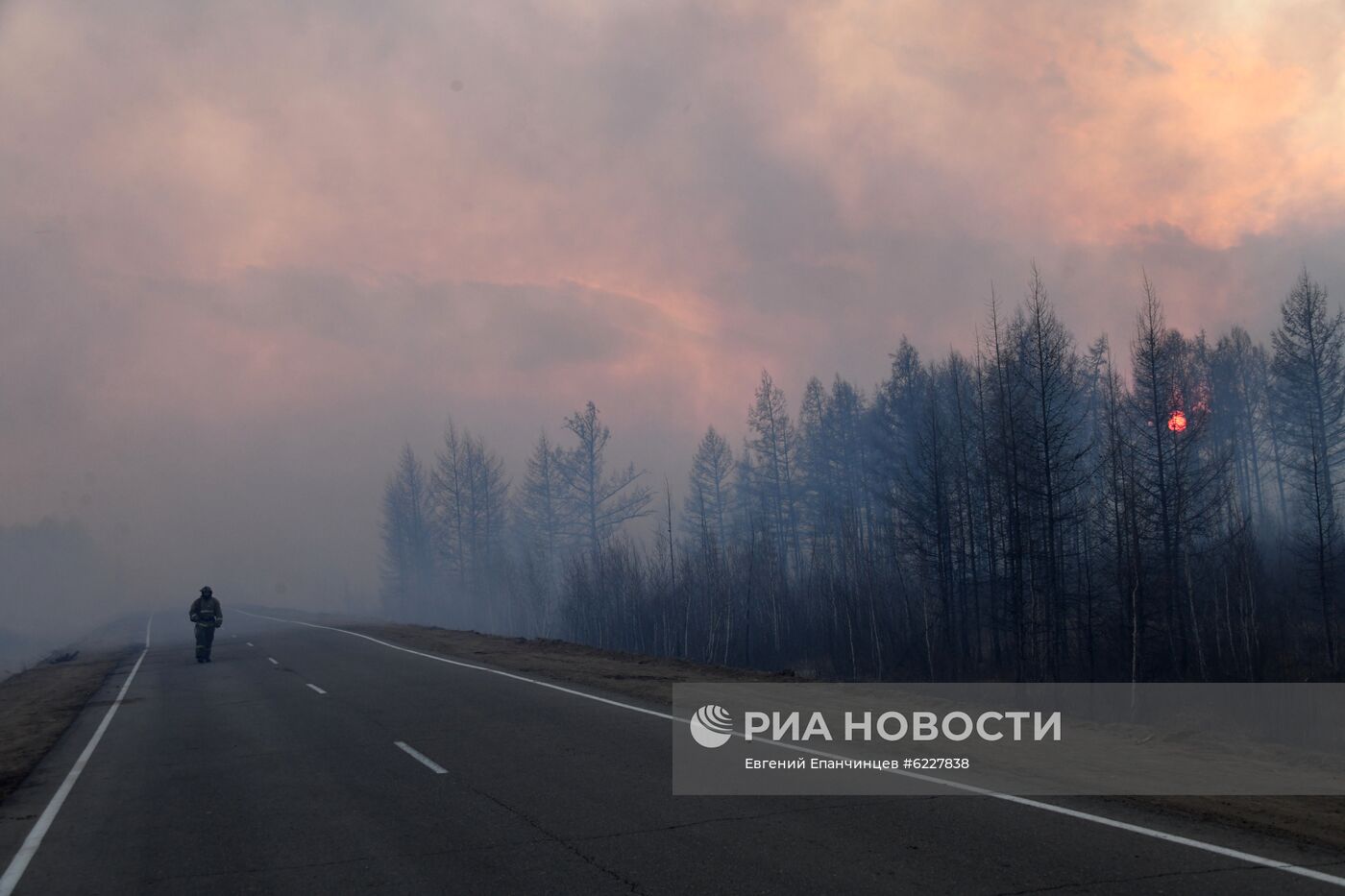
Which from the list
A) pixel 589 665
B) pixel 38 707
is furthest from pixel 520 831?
pixel 38 707

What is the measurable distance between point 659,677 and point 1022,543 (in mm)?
16049

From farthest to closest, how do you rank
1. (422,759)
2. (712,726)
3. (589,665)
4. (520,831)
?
(589,665), (712,726), (422,759), (520,831)

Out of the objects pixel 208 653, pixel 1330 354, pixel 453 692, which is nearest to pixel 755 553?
pixel 208 653

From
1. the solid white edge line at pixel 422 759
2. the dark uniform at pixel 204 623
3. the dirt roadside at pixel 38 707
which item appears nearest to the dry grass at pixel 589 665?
the solid white edge line at pixel 422 759

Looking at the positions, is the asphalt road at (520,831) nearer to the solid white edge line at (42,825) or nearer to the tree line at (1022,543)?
the solid white edge line at (42,825)

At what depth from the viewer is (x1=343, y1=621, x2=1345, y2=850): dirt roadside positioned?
7457mm

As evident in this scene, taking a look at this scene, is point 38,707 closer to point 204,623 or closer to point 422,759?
point 204,623

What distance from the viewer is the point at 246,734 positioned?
14.0 meters

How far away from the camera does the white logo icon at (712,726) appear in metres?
11.8

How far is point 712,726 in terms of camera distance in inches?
505

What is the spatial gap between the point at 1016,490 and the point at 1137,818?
23.1m

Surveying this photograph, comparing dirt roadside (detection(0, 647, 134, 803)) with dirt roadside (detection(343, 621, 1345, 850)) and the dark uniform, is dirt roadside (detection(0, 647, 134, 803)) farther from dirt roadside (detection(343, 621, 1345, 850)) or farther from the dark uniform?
dirt roadside (detection(343, 621, 1345, 850))

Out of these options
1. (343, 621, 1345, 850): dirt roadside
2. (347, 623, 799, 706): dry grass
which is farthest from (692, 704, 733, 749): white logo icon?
(347, 623, 799, 706): dry grass

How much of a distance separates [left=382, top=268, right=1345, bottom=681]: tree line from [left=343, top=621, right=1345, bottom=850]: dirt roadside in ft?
25.4
